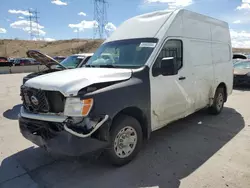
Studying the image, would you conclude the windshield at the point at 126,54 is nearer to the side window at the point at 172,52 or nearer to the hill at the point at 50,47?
the side window at the point at 172,52

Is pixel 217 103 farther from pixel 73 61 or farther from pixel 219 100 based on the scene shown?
pixel 73 61

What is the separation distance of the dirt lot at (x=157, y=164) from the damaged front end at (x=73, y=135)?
19 centimetres

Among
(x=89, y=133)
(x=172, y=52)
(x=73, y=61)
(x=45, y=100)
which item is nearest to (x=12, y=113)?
(x=73, y=61)

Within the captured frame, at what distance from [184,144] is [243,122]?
2389 mm

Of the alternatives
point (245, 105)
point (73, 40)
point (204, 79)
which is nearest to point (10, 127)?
point (204, 79)

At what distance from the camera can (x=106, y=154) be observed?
3.43 m

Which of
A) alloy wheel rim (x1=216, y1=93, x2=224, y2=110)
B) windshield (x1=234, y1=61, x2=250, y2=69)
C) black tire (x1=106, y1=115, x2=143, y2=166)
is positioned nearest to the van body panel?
black tire (x1=106, y1=115, x2=143, y2=166)

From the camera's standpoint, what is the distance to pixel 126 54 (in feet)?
14.0

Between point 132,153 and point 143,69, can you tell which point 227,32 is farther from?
point 132,153

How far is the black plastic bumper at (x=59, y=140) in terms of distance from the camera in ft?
9.74

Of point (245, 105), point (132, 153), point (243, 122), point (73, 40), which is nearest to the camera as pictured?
point (132, 153)

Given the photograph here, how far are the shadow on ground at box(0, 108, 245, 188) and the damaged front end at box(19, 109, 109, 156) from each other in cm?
20

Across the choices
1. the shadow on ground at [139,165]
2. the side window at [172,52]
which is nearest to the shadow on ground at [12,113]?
the shadow on ground at [139,165]

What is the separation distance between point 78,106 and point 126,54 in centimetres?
Result: 169
